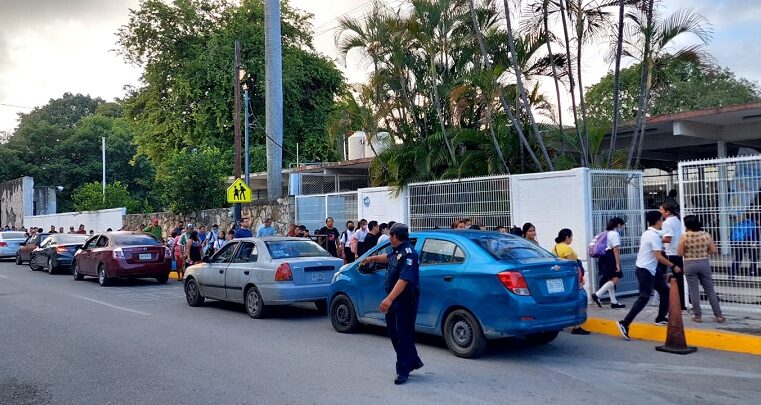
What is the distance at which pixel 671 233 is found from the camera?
10.2 metres

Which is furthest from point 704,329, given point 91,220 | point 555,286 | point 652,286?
point 91,220

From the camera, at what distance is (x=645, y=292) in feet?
30.3

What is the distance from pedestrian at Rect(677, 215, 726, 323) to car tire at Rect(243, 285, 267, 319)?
669 centimetres

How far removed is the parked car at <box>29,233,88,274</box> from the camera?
21.4 meters

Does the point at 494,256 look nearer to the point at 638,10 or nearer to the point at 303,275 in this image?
the point at 303,275

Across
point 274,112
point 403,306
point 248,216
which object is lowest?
point 403,306

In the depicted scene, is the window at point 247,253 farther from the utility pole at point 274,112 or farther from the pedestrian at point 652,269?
the utility pole at point 274,112

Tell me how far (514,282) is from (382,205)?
9.54 m

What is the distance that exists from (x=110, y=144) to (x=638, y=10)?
49330 millimetres

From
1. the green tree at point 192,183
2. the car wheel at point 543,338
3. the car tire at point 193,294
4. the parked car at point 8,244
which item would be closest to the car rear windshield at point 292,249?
the car tire at point 193,294

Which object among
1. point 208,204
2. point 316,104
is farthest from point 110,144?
point 208,204

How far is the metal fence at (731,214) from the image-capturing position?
Result: 33.5ft

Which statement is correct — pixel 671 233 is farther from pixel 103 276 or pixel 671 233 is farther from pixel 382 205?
pixel 103 276

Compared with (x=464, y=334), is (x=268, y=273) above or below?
above
